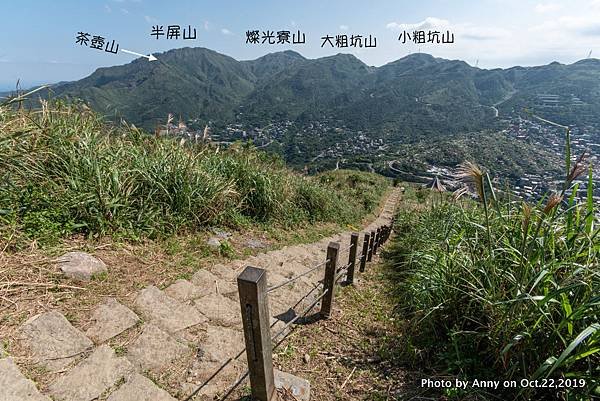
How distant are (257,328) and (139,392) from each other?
0.87 meters

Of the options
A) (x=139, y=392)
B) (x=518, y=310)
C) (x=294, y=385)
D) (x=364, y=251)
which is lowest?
(x=364, y=251)

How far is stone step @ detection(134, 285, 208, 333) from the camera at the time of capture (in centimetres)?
239

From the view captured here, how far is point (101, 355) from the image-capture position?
191cm

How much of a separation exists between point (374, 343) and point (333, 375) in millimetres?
605

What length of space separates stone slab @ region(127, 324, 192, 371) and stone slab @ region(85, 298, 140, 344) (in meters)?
0.16

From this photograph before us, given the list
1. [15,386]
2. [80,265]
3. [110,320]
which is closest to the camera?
[15,386]

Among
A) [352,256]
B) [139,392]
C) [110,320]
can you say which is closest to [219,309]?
[110,320]

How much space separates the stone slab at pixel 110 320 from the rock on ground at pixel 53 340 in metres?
0.08

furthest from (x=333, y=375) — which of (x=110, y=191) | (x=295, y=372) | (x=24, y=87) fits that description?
(x=24, y=87)

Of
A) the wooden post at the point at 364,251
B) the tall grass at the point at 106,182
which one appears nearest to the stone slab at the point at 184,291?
the tall grass at the point at 106,182

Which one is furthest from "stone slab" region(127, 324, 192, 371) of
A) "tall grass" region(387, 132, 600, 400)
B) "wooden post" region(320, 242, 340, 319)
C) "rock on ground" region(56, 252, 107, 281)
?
"tall grass" region(387, 132, 600, 400)

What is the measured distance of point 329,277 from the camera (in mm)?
2996

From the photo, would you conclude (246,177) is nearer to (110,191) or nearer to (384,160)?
(110,191)

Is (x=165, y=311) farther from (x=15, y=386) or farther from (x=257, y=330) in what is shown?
(x=257, y=330)
